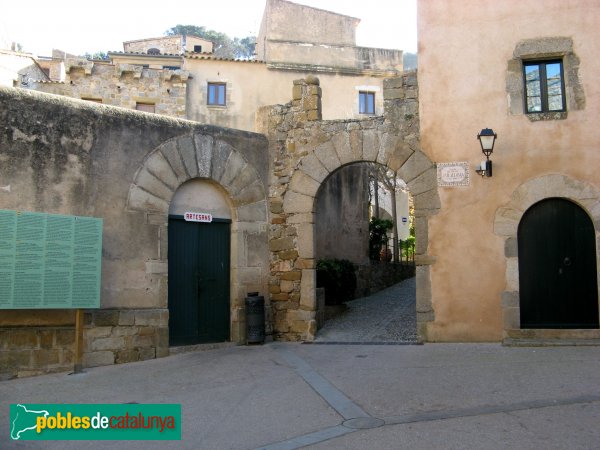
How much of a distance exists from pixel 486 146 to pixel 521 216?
1.11m

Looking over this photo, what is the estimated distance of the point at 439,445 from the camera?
4.12 meters

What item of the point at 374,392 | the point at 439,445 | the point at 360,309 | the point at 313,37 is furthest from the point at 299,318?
the point at 313,37

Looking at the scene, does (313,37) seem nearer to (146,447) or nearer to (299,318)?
(299,318)

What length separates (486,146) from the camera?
7.91 meters

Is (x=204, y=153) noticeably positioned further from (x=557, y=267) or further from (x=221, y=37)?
(x=221, y=37)

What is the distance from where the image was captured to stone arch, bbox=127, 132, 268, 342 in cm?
802

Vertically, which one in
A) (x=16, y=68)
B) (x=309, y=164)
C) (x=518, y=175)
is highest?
(x=16, y=68)

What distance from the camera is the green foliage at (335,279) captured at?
38.1 ft

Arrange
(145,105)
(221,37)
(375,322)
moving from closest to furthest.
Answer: (375,322)
(145,105)
(221,37)

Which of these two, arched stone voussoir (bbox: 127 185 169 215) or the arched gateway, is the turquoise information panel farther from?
the arched gateway

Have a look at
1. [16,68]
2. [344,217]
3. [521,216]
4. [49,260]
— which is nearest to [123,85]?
[16,68]

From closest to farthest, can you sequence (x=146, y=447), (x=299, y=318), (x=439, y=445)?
(x=439, y=445)
(x=146, y=447)
(x=299, y=318)

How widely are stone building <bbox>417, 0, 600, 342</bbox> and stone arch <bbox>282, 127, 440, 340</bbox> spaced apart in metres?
0.16

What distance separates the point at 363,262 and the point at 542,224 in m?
6.85
